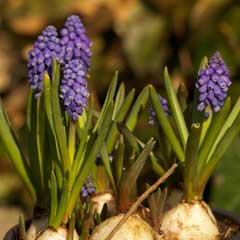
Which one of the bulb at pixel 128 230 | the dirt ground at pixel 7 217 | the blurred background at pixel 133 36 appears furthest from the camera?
the dirt ground at pixel 7 217

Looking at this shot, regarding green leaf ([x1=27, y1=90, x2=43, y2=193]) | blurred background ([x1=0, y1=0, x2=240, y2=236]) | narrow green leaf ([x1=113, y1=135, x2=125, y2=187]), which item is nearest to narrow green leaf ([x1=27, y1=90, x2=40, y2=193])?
green leaf ([x1=27, y1=90, x2=43, y2=193])

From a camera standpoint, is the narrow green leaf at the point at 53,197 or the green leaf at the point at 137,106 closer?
the narrow green leaf at the point at 53,197

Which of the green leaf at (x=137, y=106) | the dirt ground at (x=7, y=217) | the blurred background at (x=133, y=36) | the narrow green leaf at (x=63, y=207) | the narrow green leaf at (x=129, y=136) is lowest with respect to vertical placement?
the narrow green leaf at (x=63, y=207)

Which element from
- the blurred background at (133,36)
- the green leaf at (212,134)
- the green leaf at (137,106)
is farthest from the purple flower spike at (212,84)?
the blurred background at (133,36)

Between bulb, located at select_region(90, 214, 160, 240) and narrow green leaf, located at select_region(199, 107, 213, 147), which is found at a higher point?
narrow green leaf, located at select_region(199, 107, 213, 147)

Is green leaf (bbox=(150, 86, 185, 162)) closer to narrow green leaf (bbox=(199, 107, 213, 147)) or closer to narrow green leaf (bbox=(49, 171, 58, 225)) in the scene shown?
narrow green leaf (bbox=(199, 107, 213, 147))

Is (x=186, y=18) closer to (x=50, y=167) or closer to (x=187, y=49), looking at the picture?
(x=187, y=49)

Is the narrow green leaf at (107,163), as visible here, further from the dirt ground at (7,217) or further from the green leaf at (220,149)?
the dirt ground at (7,217)
